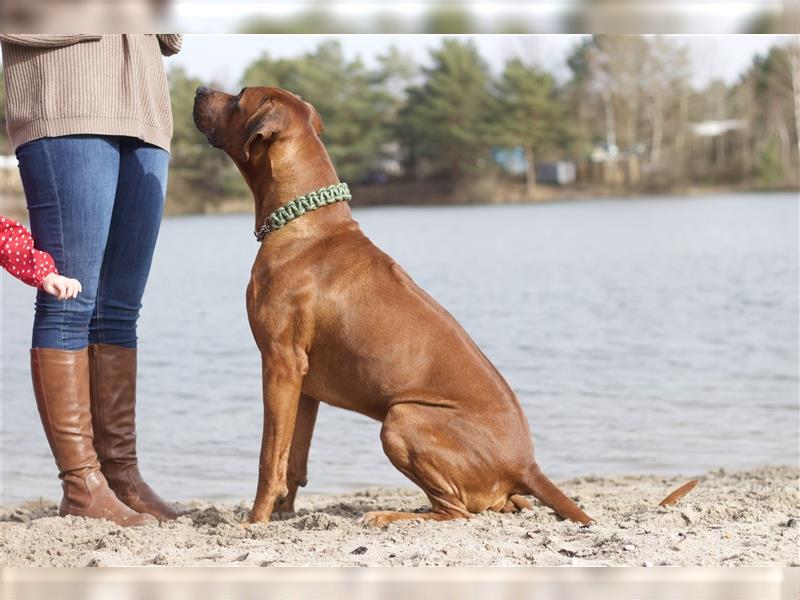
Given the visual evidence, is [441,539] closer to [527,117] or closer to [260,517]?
[260,517]

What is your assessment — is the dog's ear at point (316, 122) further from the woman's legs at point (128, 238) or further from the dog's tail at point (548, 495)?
the dog's tail at point (548, 495)

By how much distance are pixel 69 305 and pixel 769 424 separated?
4.20 meters

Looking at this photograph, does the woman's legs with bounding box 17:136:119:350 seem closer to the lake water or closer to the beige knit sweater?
the beige knit sweater

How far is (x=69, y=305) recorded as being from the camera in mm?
3139

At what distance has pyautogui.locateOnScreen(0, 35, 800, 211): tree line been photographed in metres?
28.7

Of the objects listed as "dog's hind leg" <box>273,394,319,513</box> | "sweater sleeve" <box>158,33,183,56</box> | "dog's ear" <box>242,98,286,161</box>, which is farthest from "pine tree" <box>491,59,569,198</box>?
"dog's ear" <box>242,98,286,161</box>

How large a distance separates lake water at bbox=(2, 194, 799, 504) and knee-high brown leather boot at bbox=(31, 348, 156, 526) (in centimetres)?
149

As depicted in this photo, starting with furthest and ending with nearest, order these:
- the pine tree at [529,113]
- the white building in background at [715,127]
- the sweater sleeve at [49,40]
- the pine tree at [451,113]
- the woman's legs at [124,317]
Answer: the white building in background at [715,127] → the pine tree at [529,113] → the pine tree at [451,113] → the woman's legs at [124,317] → the sweater sleeve at [49,40]

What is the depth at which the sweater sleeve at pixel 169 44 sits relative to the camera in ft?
10.5

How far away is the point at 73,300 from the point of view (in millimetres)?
3141

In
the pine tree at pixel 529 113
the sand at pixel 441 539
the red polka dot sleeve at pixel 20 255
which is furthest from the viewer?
the pine tree at pixel 529 113

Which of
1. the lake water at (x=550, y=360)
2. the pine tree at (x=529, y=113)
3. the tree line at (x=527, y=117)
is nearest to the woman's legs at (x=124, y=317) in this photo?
the lake water at (x=550, y=360)

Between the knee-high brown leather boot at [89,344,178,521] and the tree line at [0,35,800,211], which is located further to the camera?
the tree line at [0,35,800,211]

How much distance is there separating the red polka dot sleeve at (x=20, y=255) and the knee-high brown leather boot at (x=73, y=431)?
10.2 inches
